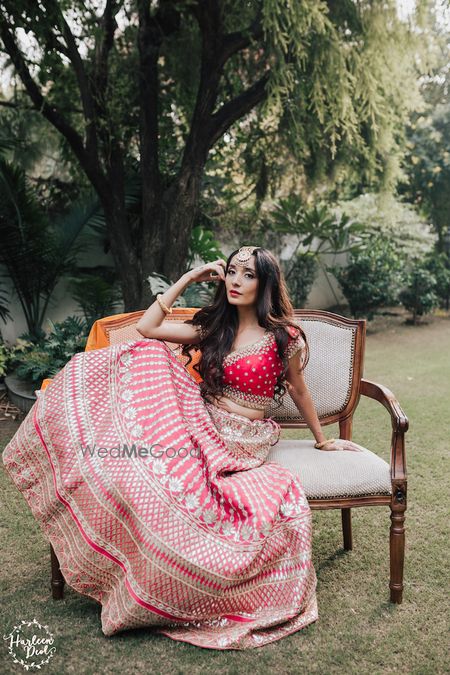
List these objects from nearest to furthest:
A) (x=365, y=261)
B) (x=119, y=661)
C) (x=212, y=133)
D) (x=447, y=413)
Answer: (x=119, y=661)
(x=447, y=413)
(x=212, y=133)
(x=365, y=261)

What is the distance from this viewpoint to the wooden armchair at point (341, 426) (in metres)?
2.52

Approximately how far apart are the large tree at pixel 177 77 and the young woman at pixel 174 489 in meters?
3.72

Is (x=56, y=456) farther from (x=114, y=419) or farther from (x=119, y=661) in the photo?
(x=119, y=661)

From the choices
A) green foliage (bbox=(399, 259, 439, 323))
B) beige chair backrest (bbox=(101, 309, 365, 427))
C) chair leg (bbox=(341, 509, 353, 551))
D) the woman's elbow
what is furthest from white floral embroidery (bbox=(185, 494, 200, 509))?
green foliage (bbox=(399, 259, 439, 323))

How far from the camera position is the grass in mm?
2195

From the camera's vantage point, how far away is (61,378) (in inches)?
100.0

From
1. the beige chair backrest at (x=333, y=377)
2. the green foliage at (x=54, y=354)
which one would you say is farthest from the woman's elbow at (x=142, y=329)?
the green foliage at (x=54, y=354)

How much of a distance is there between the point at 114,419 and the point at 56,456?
0.87 feet

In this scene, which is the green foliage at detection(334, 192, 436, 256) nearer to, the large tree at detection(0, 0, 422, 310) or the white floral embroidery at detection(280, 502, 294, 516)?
the large tree at detection(0, 0, 422, 310)

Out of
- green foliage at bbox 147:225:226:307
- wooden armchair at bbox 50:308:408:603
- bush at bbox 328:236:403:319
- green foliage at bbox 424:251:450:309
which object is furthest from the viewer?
green foliage at bbox 424:251:450:309

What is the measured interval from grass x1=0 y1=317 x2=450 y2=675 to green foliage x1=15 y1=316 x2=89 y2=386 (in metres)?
1.64

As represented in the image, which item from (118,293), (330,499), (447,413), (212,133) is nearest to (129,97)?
(212,133)

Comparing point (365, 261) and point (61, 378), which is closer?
point (61, 378)

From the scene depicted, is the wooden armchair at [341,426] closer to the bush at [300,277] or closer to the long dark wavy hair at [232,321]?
the long dark wavy hair at [232,321]
